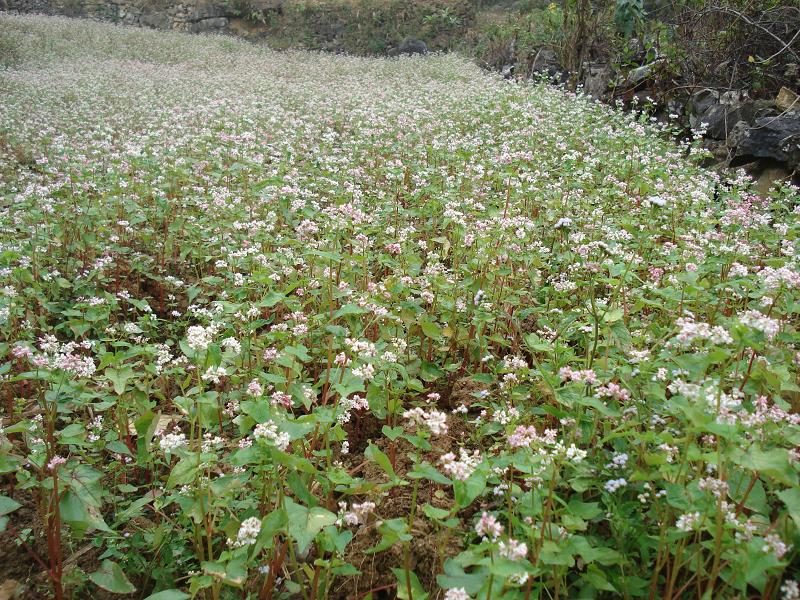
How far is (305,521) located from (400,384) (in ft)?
3.81

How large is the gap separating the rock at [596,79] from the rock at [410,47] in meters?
11.9

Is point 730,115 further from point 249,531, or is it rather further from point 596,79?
point 249,531

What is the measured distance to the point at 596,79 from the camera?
35.2 ft

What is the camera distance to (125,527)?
2.45 meters

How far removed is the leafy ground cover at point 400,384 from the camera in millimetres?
1812

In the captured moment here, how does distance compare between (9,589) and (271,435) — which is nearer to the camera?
(271,435)

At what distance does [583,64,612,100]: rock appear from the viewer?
34.0 feet

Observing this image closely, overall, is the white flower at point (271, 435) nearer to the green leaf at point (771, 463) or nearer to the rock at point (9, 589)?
the rock at point (9, 589)

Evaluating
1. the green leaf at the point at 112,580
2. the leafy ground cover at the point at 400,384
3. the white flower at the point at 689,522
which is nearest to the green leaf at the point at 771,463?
the leafy ground cover at the point at 400,384

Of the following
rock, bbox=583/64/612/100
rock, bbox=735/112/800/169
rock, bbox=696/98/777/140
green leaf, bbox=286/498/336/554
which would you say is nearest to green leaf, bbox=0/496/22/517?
green leaf, bbox=286/498/336/554

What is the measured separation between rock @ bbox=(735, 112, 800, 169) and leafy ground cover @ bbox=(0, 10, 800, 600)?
822 millimetres

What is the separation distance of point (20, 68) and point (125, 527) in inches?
620

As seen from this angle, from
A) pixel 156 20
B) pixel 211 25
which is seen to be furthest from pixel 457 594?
pixel 156 20

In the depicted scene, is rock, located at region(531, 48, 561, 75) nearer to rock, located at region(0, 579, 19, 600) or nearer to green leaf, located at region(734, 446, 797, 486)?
green leaf, located at region(734, 446, 797, 486)
